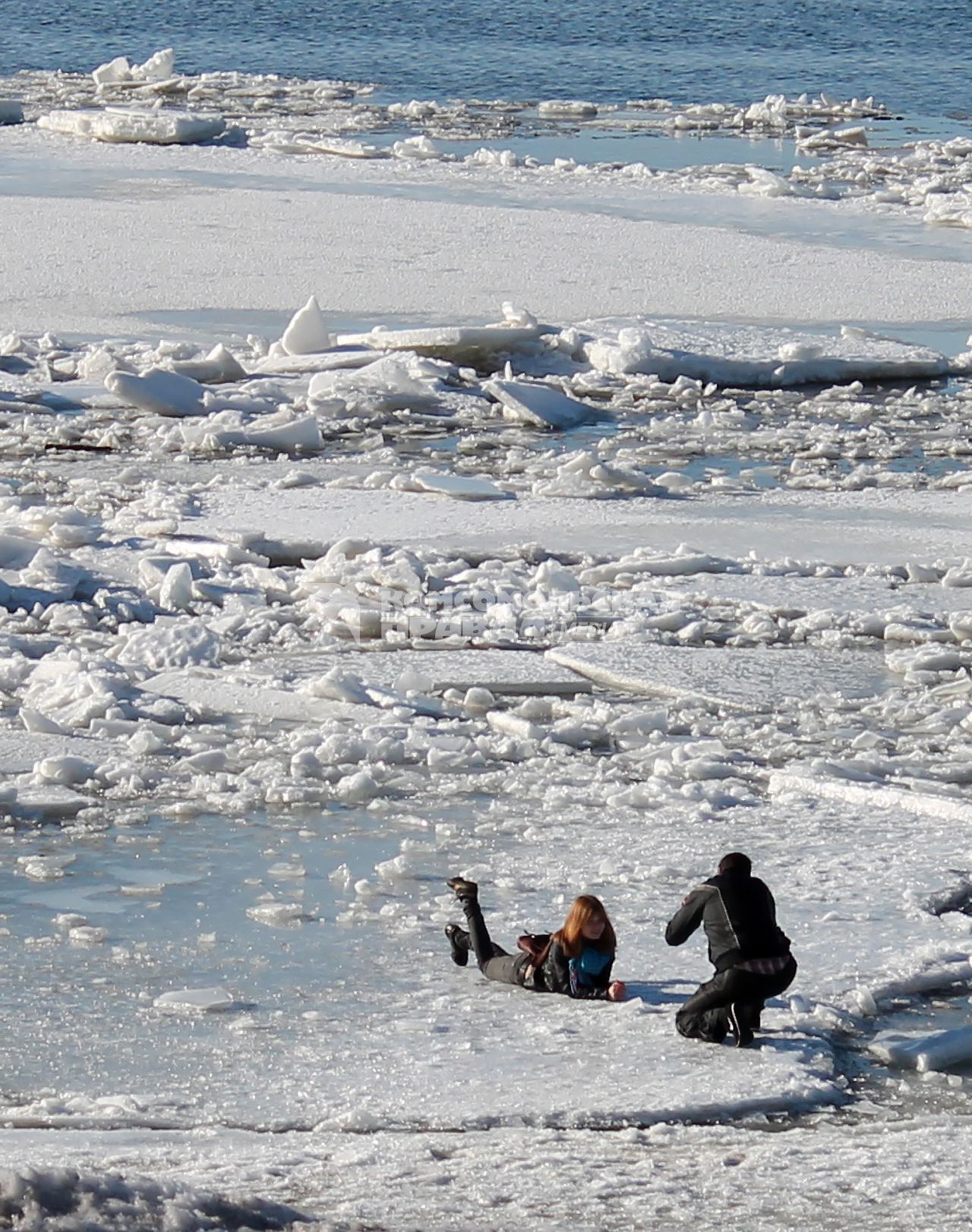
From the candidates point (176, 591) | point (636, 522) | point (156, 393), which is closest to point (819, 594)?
point (636, 522)

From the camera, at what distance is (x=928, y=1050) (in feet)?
14.4

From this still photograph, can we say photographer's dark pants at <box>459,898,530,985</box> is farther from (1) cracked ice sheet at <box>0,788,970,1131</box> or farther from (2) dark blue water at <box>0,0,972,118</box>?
(2) dark blue water at <box>0,0,972,118</box>

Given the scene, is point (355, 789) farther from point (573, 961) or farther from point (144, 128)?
point (144, 128)

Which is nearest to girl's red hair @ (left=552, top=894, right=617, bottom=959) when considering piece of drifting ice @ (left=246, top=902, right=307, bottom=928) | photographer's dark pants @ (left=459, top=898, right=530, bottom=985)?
photographer's dark pants @ (left=459, top=898, right=530, bottom=985)

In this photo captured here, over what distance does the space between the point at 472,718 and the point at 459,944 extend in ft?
6.37

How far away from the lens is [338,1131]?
13.1ft

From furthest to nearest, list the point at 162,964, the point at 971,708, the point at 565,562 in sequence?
the point at 565,562 → the point at 971,708 → the point at 162,964

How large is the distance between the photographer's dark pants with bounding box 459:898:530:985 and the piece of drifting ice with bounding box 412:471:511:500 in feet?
15.6

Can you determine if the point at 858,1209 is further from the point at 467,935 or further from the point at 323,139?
the point at 323,139

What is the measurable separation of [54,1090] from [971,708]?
3790 millimetres

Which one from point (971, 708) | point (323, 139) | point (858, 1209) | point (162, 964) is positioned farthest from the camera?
point (323, 139)

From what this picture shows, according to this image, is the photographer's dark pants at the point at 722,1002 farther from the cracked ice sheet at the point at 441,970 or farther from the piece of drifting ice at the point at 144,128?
the piece of drifting ice at the point at 144,128

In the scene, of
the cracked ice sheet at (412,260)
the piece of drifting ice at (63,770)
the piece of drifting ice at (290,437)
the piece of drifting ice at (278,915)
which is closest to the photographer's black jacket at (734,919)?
the piece of drifting ice at (278,915)

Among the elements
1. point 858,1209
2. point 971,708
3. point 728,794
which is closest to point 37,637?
point 728,794
